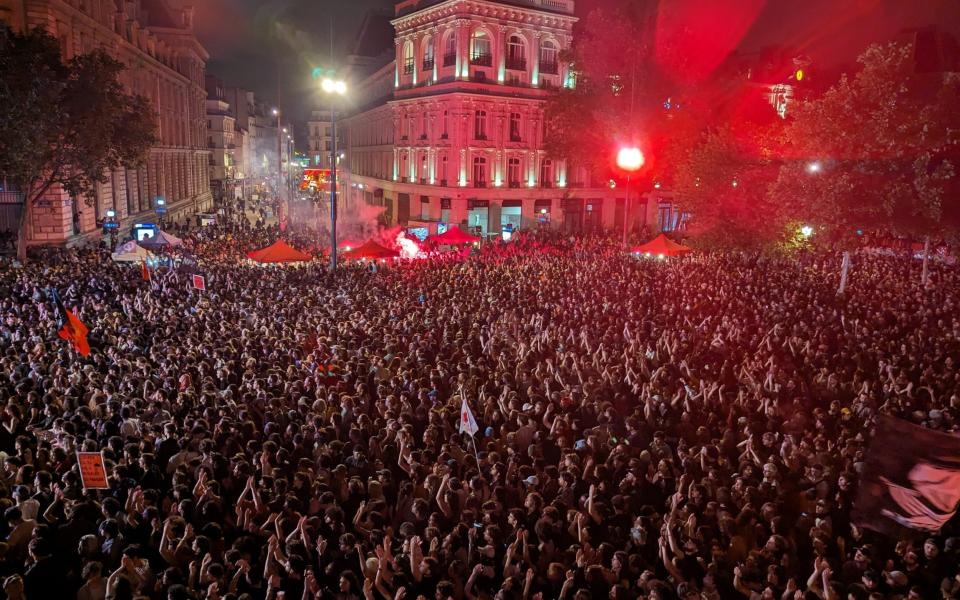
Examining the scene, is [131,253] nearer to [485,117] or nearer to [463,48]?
[485,117]

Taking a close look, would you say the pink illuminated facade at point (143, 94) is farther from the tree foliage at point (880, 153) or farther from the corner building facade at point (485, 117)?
the tree foliage at point (880, 153)

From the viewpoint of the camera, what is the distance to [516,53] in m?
43.4

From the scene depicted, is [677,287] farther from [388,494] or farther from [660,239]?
[388,494]

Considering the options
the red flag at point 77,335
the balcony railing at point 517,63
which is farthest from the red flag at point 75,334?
the balcony railing at point 517,63

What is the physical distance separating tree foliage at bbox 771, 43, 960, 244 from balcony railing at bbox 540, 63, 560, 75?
2413cm

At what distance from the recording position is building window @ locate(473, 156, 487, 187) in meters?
43.5

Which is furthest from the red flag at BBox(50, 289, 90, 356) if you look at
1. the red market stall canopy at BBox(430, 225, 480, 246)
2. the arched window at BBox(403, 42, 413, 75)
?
the arched window at BBox(403, 42, 413, 75)

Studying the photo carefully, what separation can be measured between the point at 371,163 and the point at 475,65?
2201cm

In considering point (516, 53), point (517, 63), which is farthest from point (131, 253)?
point (516, 53)

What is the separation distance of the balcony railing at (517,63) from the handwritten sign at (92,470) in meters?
39.4

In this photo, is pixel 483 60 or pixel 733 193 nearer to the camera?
pixel 733 193

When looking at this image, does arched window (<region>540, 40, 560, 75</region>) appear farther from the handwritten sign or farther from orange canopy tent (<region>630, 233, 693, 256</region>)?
the handwritten sign

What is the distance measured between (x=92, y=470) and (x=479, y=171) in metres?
37.4

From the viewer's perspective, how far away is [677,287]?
20.4m
